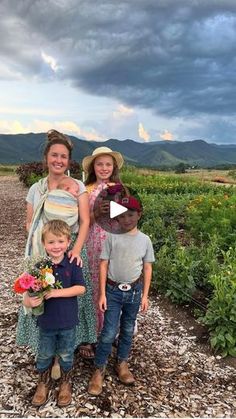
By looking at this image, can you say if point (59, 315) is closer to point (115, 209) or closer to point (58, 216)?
point (58, 216)

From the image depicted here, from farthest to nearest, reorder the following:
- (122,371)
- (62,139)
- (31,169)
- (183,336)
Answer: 1. (31,169)
2. (183,336)
3. (122,371)
4. (62,139)

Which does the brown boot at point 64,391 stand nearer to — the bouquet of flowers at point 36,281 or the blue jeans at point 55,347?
the blue jeans at point 55,347

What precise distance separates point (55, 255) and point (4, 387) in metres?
1.36

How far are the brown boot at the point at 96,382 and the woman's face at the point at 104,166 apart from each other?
168 centimetres

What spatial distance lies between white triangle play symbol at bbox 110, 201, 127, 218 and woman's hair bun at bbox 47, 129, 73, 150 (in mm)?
590

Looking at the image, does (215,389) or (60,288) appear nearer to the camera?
(60,288)

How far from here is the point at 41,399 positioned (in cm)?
369

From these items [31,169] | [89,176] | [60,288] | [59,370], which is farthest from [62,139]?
[31,169]

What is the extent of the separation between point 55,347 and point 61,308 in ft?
1.40

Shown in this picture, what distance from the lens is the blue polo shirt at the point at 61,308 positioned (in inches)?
138

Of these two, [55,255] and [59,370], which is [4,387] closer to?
[59,370]

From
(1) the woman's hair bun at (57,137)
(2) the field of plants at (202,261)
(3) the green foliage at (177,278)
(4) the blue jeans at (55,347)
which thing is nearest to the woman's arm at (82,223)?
(1) the woman's hair bun at (57,137)

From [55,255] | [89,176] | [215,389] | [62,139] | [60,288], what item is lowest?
[215,389]

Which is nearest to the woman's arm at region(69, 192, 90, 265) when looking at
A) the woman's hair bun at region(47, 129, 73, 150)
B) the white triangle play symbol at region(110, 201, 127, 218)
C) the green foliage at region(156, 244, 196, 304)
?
the white triangle play symbol at region(110, 201, 127, 218)
